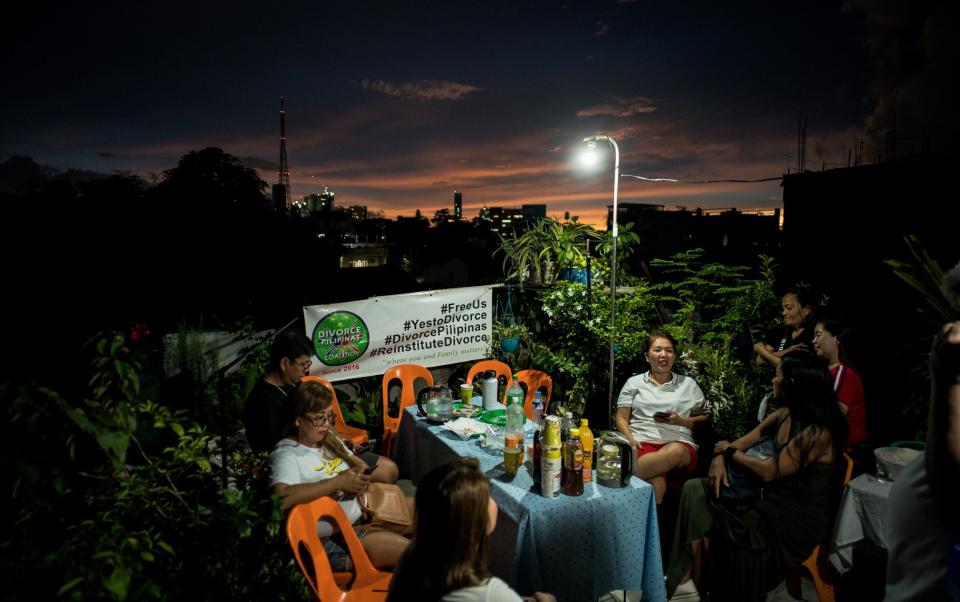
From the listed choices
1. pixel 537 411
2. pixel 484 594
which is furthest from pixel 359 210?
pixel 484 594

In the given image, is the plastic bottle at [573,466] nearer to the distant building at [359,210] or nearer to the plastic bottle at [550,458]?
the plastic bottle at [550,458]

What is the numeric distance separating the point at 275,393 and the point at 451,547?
2.09 meters

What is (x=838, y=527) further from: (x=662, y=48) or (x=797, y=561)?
(x=662, y=48)

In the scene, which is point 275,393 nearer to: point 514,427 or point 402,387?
point 514,427

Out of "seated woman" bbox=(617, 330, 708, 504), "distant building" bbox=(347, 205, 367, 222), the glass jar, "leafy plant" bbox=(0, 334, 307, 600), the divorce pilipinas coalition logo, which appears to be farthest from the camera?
"distant building" bbox=(347, 205, 367, 222)

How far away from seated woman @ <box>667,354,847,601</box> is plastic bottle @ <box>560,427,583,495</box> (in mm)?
894

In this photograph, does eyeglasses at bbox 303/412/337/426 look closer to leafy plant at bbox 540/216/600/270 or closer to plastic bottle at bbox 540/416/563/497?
plastic bottle at bbox 540/416/563/497

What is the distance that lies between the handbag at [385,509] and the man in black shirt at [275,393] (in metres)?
0.66

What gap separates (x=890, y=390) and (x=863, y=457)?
2.86m

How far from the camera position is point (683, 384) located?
13.2 feet

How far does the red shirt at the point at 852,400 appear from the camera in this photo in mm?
3600

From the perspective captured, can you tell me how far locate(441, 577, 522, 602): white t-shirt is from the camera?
5.37 feet

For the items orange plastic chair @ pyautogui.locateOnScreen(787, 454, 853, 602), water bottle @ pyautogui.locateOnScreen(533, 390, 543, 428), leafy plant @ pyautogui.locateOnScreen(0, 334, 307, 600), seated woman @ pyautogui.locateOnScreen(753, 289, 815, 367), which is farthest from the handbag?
seated woman @ pyautogui.locateOnScreen(753, 289, 815, 367)

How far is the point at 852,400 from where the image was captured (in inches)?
143
